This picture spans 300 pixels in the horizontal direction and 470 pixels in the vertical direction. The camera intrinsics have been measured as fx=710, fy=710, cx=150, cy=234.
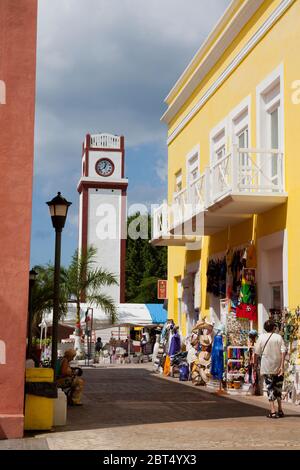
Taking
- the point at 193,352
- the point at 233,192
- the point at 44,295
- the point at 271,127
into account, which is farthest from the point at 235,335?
the point at 44,295

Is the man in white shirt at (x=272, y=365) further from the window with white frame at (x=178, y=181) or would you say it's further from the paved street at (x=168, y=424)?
the window with white frame at (x=178, y=181)

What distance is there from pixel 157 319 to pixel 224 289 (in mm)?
17195

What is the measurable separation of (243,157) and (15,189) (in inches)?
388

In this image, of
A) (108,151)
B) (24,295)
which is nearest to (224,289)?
(24,295)

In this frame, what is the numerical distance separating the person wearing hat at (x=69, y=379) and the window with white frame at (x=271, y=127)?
18.2 ft

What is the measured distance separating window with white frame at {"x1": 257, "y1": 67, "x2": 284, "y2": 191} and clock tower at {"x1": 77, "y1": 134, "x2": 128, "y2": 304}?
34.2 meters

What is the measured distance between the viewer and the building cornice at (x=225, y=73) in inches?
618

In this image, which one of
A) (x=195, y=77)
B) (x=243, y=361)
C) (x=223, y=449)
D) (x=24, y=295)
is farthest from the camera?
(x=195, y=77)

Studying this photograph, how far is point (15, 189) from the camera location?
9336 millimetres

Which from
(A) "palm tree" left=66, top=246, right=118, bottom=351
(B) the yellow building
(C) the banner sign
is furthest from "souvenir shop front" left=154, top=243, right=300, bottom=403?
(A) "palm tree" left=66, top=246, right=118, bottom=351

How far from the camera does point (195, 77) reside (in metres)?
22.3

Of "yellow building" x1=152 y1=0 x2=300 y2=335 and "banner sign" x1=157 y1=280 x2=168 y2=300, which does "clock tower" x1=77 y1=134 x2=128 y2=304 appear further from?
"yellow building" x1=152 y1=0 x2=300 y2=335

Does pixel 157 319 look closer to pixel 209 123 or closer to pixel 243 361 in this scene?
pixel 209 123

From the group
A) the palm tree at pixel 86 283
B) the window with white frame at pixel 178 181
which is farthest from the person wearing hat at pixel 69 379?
the palm tree at pixel 86 283
